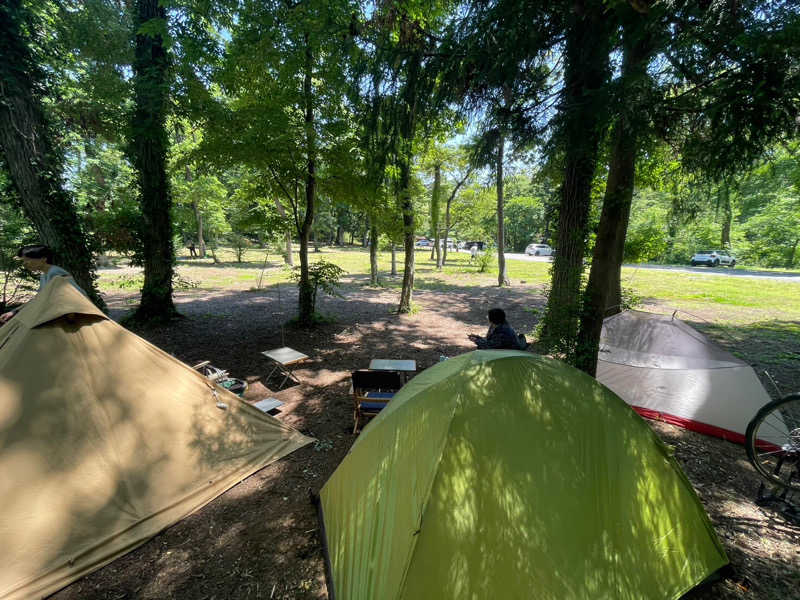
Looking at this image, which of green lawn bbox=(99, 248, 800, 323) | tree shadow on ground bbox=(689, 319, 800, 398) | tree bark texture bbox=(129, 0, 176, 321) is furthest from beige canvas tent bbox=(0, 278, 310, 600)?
tree shadow on ground bbox=(689, 319, 800, 398)

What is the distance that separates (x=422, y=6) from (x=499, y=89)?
113 inches

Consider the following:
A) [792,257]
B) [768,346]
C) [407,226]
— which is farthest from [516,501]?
[792,257]

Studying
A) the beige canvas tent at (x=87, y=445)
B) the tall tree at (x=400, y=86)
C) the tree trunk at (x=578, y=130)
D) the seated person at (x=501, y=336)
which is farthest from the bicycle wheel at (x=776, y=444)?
the beige canvas tent at (x=87, y=445)

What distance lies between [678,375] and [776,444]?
1.17 m

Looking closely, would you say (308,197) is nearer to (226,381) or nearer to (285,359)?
(285,359)

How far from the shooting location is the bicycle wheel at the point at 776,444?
342cm

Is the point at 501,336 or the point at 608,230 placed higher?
the point at 608,230

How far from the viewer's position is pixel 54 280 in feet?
10.4

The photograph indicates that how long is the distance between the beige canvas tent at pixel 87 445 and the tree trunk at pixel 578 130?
4.71m

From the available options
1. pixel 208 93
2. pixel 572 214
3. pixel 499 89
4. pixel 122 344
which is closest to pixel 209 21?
pixel 208 93

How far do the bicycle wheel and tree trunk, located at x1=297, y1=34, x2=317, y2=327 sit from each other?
861 cm

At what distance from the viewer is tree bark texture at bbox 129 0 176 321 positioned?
7.75m

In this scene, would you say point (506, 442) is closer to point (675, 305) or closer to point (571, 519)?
point (571, 519)

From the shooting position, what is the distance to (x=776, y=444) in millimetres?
3895
